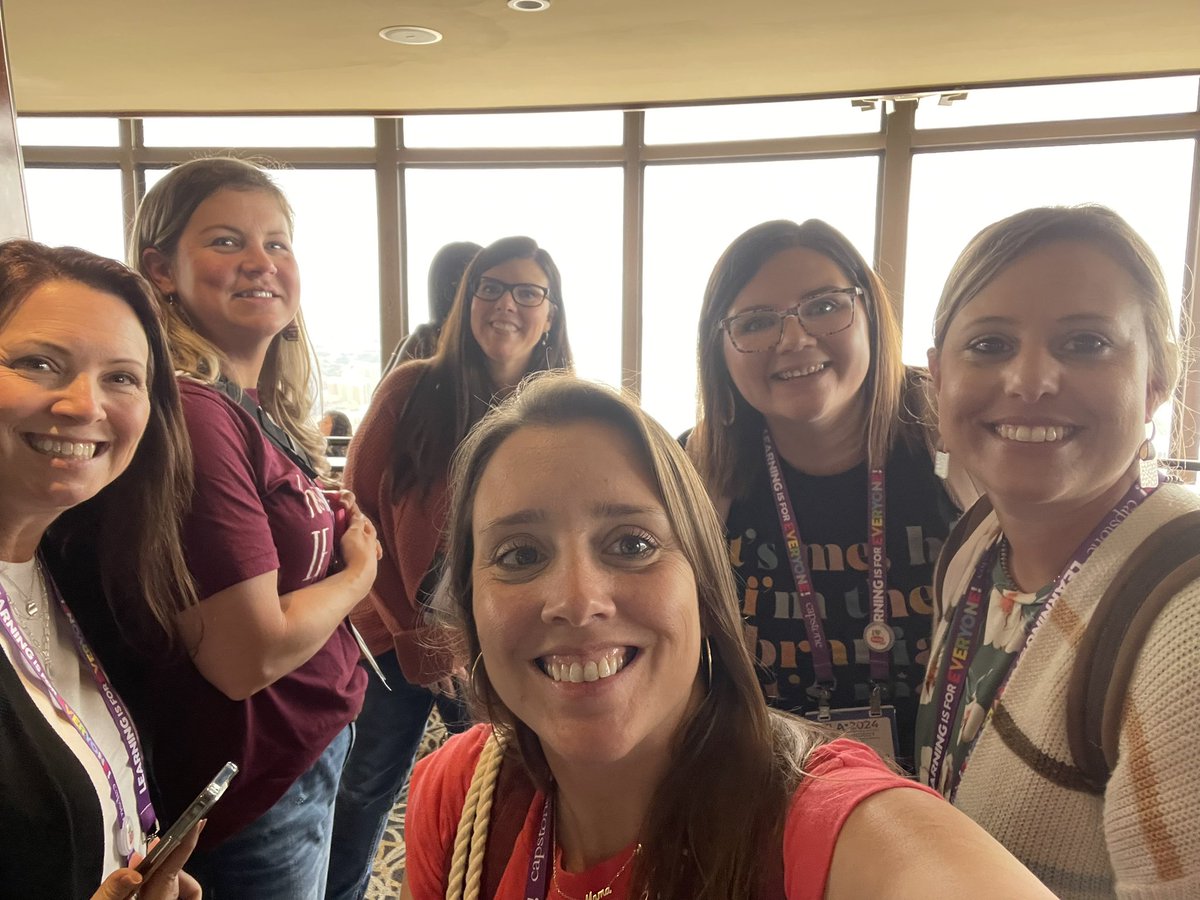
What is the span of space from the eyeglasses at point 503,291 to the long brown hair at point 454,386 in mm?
25

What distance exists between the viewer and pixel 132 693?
4.45 ft

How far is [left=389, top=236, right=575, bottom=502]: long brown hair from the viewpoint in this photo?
2.28 m

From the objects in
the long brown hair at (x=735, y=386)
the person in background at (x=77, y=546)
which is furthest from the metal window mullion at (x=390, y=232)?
the person in background at (x=77, y=546)

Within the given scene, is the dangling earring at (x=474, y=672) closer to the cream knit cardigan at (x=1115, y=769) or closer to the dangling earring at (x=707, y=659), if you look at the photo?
the dangling earring at (x=707, y=659)

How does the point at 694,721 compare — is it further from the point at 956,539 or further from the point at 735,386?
the point at 735,386

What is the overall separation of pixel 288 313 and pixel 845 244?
4.07ft

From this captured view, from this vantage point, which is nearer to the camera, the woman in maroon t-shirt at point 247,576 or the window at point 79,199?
the woman in maroon t-shirt at point 247,576

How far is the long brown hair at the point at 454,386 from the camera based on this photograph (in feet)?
7.49

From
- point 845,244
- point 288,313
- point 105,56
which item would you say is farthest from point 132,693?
point 105,56

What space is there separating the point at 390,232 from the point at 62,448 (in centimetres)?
763

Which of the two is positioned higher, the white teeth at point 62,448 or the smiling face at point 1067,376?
the smiling face at point 1067,376

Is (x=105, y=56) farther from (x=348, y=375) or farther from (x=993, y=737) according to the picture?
(x=348, y=375)

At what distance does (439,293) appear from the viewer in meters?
2.91

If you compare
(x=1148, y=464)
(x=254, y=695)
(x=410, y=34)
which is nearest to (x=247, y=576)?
(x=254, y=695)
